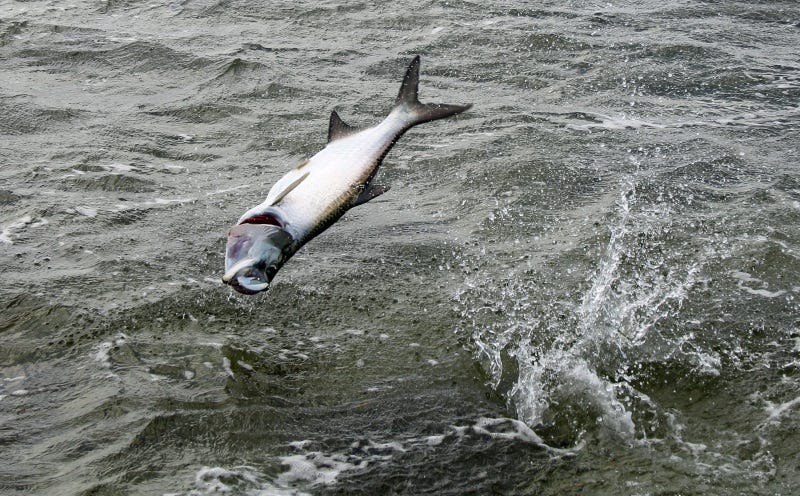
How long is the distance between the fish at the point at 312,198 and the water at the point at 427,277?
34.3 inches

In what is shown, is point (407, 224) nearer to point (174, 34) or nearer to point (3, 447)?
point (3, 447)

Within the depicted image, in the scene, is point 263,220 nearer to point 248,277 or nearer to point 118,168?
point 248,277

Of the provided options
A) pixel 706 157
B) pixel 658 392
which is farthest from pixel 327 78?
pixel 658 392

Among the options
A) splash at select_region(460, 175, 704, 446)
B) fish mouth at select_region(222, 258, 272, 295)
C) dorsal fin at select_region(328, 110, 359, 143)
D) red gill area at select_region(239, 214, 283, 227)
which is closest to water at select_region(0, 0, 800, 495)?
splash at select_region(460, 175, 704, 446)

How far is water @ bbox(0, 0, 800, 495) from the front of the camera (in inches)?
167

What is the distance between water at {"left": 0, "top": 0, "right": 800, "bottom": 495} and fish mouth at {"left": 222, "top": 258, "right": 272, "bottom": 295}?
2.72 ft

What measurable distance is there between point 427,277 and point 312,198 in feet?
5.25

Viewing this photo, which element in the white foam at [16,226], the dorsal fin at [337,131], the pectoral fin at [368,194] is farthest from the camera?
the white foam at [16,226]

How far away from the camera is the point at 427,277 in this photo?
19.0 feet

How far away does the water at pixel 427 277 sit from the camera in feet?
13.9

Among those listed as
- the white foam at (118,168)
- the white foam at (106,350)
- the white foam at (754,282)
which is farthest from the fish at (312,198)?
the white foam at (118,168)

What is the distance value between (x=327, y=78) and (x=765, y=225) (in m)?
4.85

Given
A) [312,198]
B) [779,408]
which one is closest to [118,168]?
[312,198]

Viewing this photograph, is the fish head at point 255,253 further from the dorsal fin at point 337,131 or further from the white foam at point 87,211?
the white foam at point 87,211
